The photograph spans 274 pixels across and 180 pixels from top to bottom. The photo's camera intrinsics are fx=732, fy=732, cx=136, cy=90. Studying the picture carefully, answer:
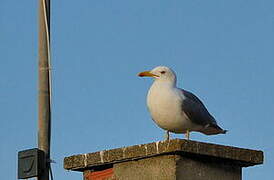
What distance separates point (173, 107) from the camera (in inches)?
259

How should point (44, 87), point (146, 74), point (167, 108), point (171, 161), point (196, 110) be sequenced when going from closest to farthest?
point (171, 161) < point (44, 87) < point (167, 108) < point (196, 110) < point (146, 74)

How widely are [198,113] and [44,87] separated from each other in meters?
1.48

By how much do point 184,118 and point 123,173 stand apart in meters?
1.17

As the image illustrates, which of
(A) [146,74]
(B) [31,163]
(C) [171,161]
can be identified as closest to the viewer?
(C) [171,161]

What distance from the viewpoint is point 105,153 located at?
577 centimetres

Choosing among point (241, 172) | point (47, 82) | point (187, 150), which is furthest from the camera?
point (47, 82)

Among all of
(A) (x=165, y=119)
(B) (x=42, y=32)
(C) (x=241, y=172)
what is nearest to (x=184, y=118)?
(A) (x=165, y=119)

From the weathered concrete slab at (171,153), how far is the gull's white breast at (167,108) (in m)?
0.88

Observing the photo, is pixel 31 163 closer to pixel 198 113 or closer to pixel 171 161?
pixel 171 161

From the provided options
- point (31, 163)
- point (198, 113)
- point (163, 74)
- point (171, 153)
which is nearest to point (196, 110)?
point (198, 113)

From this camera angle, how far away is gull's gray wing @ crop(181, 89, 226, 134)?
6.66m

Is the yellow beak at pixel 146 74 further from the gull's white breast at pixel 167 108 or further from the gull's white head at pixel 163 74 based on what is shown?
the gull's white breast at pixel 167 108

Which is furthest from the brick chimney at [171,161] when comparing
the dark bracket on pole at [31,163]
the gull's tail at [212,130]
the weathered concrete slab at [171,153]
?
the gull's tail at [212,130]

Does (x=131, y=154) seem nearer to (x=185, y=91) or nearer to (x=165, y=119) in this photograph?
(x=165, y=119)
